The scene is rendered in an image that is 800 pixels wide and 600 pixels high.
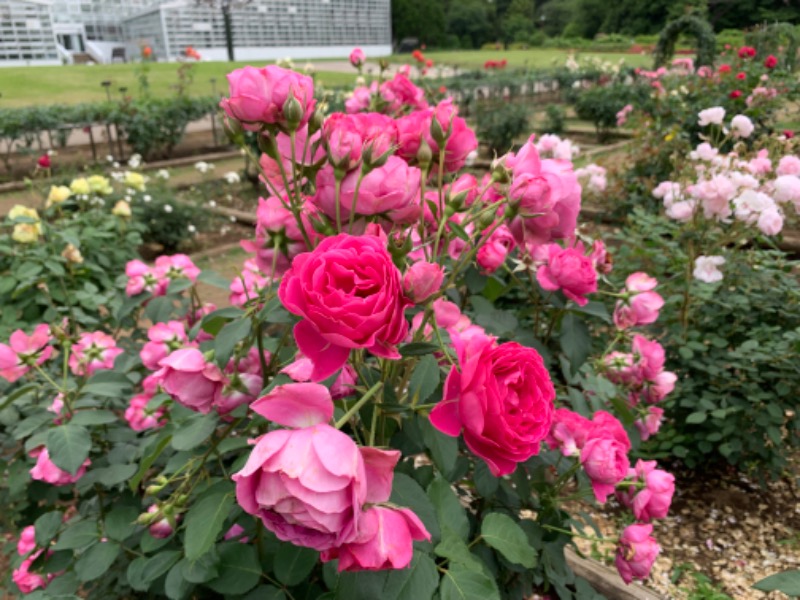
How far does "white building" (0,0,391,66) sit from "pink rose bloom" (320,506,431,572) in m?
7.11

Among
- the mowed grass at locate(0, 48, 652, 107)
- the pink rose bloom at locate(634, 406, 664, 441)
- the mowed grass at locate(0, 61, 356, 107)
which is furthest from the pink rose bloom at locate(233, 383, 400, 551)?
the mowed grass at locate(0, 48, 652, 107)

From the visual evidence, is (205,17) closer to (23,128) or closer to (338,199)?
(23,128)

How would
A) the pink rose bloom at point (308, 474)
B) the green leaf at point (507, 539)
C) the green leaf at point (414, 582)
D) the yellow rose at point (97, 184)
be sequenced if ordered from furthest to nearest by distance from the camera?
1. the yellow rose at point (97, 184)
2. the green leaf at point (507, 539)
3. the green leaf at point (414, 582)
4. the pink rose bloom at point (308, 474)

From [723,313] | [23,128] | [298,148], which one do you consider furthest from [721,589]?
[23,128]

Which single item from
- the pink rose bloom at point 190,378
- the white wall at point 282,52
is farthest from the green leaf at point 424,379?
the white wall at point 282,52

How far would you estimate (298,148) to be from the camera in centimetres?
68

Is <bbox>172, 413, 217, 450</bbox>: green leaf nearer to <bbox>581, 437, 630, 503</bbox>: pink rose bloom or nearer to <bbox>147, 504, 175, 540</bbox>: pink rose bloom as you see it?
<bbox>147, 504, 175, 540</bbox>: pink rose bloom

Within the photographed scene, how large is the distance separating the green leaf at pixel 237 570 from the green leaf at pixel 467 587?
29 cm

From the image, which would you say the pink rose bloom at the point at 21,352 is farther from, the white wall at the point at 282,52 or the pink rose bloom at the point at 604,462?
the white wall at the point at 282,52

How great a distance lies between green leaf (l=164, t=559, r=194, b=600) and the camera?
31.1 inches

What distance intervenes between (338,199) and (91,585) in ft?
3.41

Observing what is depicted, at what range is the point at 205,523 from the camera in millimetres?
679

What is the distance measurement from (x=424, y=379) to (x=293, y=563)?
0.30m

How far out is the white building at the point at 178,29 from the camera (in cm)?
706
